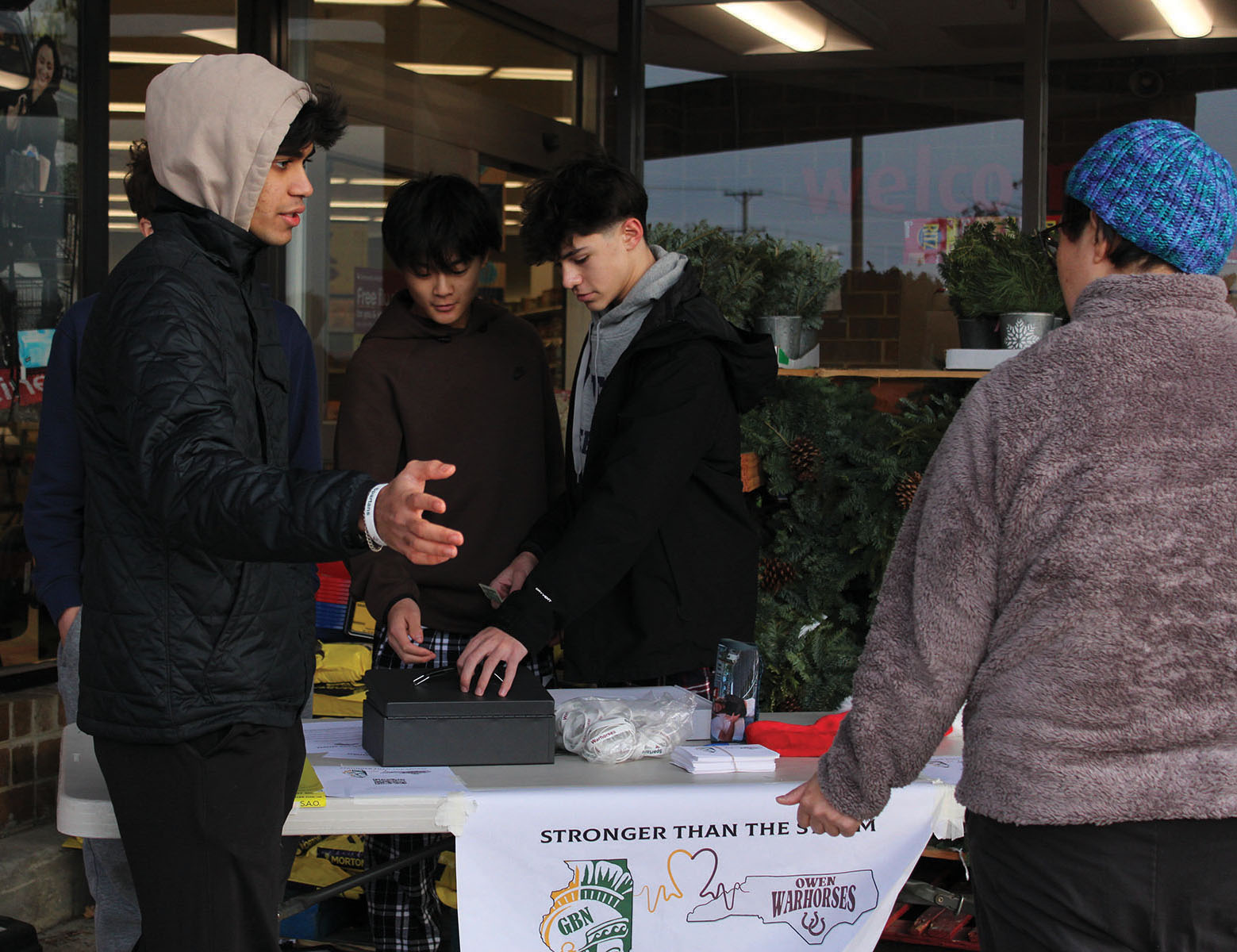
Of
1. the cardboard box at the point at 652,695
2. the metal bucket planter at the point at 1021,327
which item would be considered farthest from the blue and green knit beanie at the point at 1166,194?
the metal bucket planter at the point at 1021,327

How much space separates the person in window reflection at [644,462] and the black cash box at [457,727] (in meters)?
0.23

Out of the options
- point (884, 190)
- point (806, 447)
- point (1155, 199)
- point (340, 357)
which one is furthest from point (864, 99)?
point (1155, 199)

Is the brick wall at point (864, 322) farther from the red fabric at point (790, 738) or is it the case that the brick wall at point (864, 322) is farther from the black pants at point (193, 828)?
the black pants at point (193, 828)

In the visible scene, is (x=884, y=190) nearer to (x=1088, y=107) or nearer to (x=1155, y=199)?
(x=1088, y=107)

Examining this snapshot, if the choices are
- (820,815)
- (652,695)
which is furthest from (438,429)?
(820,815)

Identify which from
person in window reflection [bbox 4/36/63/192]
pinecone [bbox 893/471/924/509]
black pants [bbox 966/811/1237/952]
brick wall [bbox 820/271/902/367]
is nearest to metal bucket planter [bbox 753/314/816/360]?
brick wall [bbox 820/271/902/367]

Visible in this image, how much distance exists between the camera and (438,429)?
2.92 m

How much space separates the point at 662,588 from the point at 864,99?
294 cm

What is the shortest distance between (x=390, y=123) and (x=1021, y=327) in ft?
9.34

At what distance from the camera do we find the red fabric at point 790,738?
2.51m

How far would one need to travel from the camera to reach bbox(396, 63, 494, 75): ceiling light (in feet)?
18.5

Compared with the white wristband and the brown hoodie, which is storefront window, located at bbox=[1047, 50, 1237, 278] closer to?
the brown hoodie

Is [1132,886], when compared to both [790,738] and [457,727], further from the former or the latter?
[457,727]

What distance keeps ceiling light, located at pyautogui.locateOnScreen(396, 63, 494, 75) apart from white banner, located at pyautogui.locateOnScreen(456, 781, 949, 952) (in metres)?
4.17
